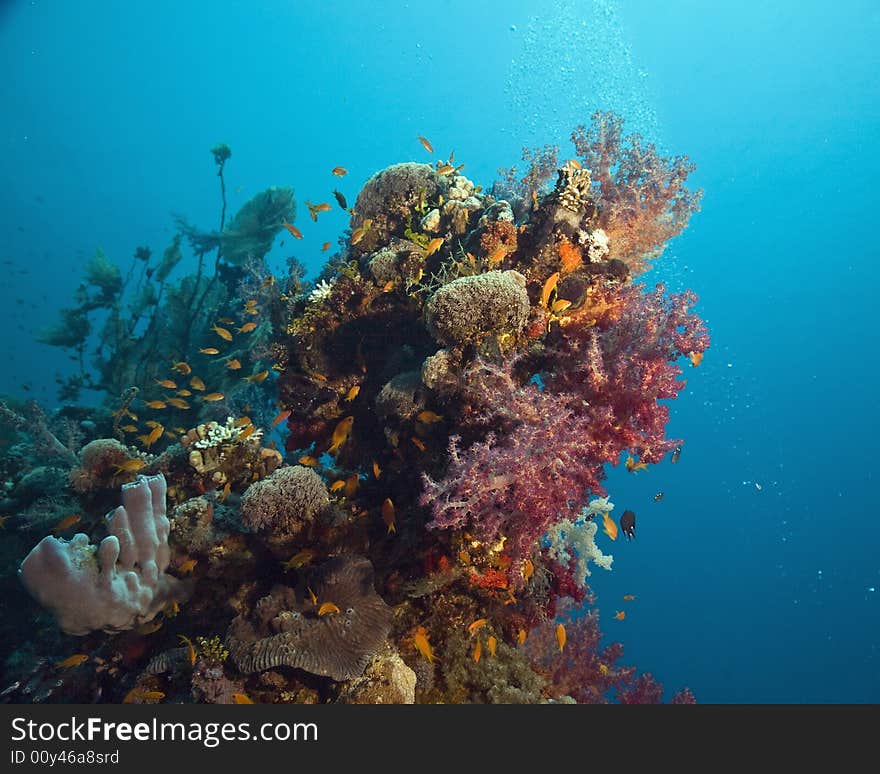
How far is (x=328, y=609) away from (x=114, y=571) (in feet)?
6.72

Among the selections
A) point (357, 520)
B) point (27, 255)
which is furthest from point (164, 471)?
point (27, 255)

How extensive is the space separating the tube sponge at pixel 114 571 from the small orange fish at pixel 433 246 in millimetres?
4199

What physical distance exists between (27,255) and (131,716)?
15796 centimetres

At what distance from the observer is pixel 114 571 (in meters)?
4.56

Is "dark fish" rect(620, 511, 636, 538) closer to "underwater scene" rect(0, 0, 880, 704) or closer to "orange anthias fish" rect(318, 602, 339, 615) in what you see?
"underwater scene" rect(0, 0, 880, 704)

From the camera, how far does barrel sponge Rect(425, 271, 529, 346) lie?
5008 millimetres

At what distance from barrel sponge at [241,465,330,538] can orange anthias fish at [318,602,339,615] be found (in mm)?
892

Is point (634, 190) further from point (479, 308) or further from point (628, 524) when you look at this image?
point (628, 524)

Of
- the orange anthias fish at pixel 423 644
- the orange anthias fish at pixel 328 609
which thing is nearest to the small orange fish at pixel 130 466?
the orange anthias fish at pixel 328 609

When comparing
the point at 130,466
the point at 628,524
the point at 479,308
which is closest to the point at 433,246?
the point at 479,308

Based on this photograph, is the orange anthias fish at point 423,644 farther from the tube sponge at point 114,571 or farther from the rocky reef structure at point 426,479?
the tube sponge at point 114,571

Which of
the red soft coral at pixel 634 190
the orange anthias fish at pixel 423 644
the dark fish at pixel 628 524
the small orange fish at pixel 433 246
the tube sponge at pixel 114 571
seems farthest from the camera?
the red soft coral at pixel 634 190

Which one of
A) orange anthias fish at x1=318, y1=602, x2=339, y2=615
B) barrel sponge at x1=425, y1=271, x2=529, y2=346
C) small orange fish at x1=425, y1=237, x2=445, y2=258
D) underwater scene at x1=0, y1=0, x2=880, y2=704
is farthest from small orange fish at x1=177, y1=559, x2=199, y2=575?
small orange fish at x1=425, y1=237, x2=445, y2=258

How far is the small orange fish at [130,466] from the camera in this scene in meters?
6.52
